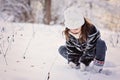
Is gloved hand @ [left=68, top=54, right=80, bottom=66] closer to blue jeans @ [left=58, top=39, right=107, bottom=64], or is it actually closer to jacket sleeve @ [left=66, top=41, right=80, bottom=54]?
jacket sleeve @ [left=66, top=41, right=80, bottom=54]

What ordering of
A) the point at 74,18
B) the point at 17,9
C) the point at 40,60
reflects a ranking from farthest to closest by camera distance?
the point at 17,9 < the point at 40,60 < the point at 74,18

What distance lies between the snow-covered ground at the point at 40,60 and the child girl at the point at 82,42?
0.12 metres

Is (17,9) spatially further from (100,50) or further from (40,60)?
(100,50)

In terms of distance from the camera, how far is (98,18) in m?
13.6

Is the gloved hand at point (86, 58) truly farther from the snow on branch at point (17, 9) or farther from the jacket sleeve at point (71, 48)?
the snow on branch at point (17, 9)

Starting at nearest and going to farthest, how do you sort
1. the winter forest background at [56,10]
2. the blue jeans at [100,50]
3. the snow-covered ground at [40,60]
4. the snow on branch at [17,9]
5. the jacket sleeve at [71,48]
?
the snow-covered ground at [40,60], the blue jeans at [100,50], the jacket sleeve at [71,48], the winter forest background at [56,10], the snow on branch at [17,9]

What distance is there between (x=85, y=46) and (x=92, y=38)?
0.13 metres

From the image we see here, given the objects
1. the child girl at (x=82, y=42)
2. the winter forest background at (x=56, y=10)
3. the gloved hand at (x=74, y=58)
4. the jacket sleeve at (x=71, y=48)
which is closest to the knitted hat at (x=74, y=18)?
the child girl at (x=82, y=42)

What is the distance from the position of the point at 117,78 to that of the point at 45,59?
0.99 m

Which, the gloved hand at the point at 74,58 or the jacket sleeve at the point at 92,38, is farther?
the gloved hand at the point at 74,58

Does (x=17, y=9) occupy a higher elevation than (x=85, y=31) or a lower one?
lower

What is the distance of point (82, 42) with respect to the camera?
13.1 ft

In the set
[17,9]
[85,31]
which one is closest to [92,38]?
[85,31]

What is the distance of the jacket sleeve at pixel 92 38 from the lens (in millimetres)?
3941
